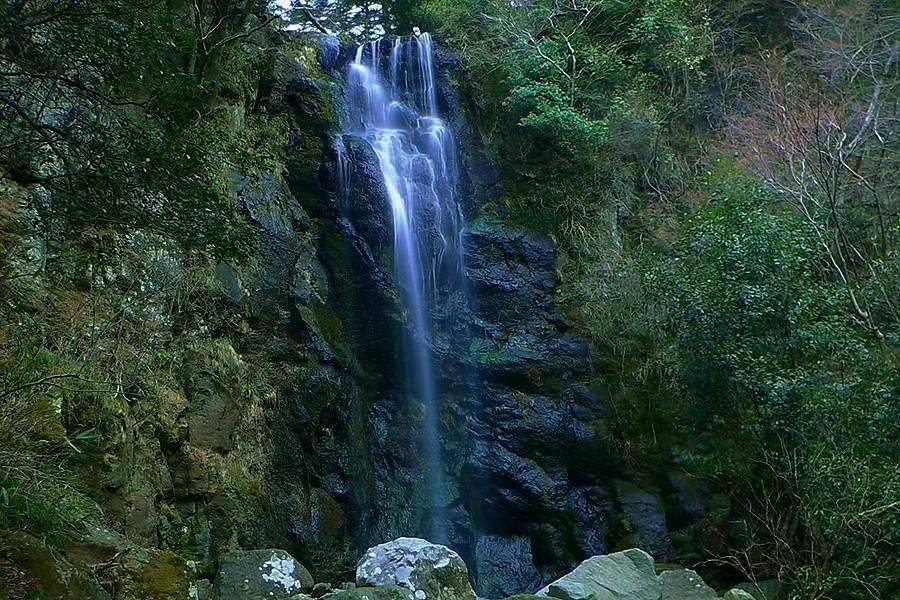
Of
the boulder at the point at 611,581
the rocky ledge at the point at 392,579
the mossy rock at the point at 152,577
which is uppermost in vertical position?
the mossy rock at the point at 152,577

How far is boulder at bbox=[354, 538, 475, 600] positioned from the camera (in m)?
4.84

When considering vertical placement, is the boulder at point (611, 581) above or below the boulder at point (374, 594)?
below

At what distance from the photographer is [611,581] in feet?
18.5

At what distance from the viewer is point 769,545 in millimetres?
8578

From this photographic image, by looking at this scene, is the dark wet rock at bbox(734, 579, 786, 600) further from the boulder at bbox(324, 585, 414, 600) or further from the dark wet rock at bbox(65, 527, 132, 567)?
the dark wet rock at bbox(65, 527, 132, 567)

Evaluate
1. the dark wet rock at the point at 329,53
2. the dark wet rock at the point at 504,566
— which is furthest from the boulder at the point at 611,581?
the dark wet rock at the point at 329,53

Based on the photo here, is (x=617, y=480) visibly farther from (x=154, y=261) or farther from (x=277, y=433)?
(x=154, y=261)

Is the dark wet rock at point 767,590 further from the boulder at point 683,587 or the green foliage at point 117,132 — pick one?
the green foliage at point 117,132

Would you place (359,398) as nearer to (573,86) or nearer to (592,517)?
(592,517)

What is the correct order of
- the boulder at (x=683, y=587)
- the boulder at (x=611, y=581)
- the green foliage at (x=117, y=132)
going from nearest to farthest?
the green foliage at (x=117, y=132), the boulder at (x=611, y=581), the boulder at (x=683, y=587)

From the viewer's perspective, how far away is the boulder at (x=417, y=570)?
4836mm

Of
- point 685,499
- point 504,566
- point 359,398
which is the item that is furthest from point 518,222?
point 504,566

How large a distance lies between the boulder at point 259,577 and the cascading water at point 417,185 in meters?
6.04

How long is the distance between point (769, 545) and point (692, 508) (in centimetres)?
206
